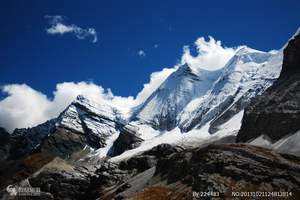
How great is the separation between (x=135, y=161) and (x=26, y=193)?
3879cm

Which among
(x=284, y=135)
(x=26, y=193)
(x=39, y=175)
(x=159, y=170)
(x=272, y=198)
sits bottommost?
(x=272, y=198)

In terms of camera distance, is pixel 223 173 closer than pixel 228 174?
No

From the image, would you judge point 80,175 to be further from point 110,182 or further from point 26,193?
point 26,193

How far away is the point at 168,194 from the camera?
73688 mm

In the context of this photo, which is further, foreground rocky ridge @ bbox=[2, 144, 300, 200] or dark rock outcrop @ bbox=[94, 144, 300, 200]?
foreground rocky ridge @ bbox=[2, 144, 300, 200]

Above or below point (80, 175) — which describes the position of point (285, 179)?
below

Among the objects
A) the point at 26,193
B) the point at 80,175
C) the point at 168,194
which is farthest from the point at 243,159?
the point at 80,175

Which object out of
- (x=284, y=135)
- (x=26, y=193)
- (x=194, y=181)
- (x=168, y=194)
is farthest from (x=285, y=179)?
(x=284, y=135)

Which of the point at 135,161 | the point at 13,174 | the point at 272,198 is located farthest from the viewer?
the point at 13,174

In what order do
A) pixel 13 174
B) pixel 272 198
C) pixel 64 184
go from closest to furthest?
pixel 272 198, pixel 64 184, pixel 13 174

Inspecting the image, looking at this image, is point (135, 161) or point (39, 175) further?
point (135, 161)

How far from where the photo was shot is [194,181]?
70750mm

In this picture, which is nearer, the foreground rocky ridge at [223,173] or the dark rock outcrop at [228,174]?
the dark rock outcrop at [228,174]

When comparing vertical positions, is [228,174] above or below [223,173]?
below
